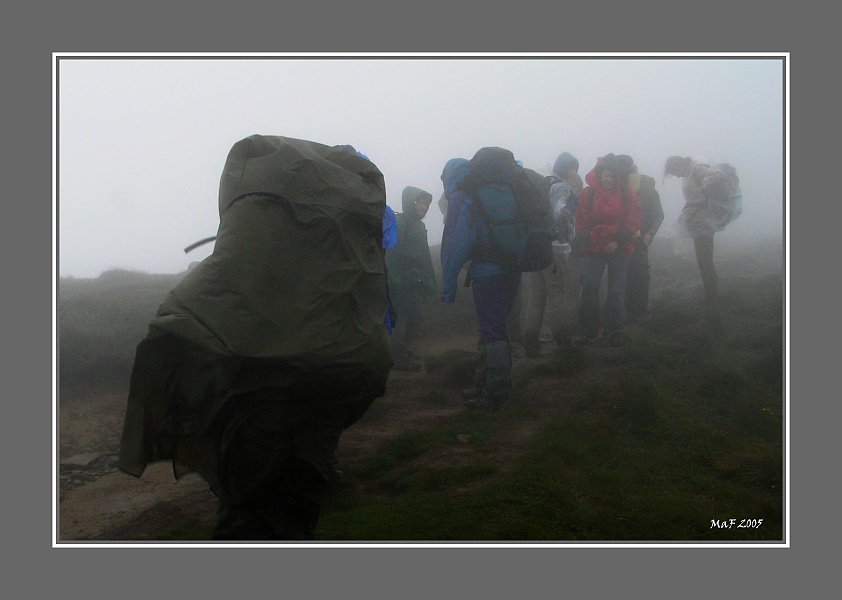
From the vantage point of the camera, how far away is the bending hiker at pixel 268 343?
131 inches

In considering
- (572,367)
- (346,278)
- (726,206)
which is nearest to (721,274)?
(726,206)

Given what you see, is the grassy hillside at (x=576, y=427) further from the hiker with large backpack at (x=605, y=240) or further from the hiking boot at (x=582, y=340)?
the hiker with large backpack at (x=605, y=240)

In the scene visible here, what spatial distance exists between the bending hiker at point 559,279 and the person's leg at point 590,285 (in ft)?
0.22

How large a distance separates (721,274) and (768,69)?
4.70ft

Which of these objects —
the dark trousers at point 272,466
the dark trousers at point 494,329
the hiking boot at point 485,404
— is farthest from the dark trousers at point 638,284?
the dark trousers at point 272,466

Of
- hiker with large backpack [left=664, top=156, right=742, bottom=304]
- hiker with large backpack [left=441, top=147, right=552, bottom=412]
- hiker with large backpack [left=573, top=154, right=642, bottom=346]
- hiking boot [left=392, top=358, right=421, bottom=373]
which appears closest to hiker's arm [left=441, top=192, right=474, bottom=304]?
hiker with large backpack [left=441, top=147, right=552, bottom=412]

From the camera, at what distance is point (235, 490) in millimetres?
3596

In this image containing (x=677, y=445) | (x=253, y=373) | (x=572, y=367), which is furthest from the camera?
(x=572, y=367)

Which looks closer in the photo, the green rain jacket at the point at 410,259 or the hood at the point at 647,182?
the green rain jacket at the point at 410,259

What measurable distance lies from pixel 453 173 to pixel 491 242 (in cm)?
55

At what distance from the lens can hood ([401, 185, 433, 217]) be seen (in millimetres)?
5242

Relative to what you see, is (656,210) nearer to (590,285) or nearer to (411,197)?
(590,285)

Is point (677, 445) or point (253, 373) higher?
point (253, 373)

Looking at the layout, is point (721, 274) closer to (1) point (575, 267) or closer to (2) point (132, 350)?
(1) point (575, 267)
